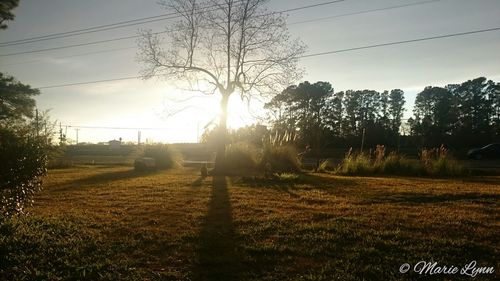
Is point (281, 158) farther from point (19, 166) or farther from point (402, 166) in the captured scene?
point (19, 166)

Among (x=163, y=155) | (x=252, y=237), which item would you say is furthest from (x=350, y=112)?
(x=252, y=237)

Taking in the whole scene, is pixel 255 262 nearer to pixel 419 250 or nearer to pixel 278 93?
pixel 419 250

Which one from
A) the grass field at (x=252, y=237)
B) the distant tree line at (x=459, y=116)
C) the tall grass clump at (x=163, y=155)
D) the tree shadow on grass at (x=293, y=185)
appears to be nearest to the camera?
the grass field at (x=252, y=237)

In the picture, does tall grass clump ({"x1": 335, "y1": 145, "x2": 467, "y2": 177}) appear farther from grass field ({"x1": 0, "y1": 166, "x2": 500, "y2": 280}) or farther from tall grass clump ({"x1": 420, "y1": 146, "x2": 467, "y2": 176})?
grass field ({"x1": 0, "y1": 166, "x2": 500, "y2": 280})

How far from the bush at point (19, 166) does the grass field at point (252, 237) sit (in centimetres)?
43

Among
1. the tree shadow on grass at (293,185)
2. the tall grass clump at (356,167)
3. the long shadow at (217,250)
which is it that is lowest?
the long shadow at (217,250)

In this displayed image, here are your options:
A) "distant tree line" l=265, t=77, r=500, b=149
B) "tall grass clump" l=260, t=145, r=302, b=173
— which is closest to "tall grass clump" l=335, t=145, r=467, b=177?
"tall grass clump" l=260, t=145, r=302, b=173

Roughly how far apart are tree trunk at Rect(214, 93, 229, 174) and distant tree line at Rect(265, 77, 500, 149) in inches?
1353

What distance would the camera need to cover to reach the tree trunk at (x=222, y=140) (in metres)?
18.7

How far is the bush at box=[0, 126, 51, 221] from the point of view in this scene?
5.82 metres

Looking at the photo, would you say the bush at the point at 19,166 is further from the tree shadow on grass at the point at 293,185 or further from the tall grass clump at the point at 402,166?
the tall grass clump at the point at 402,166

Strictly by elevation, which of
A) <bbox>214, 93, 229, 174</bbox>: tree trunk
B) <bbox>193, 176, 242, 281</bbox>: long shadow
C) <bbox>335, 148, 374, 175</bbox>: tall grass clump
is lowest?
<bbox>193, 176, 242, 281</bbox>: long shadow

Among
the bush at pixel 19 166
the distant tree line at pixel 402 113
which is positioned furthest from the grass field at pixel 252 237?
the distant tree line at pixel 402 113

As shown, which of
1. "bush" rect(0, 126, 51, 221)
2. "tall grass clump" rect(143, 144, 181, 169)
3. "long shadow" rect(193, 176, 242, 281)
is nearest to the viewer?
"long shadow" rect(193, 176, 242, 281)
